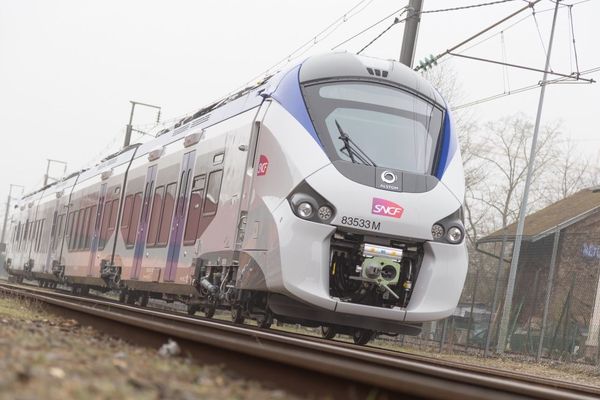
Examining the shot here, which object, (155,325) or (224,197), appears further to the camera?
(224,197)

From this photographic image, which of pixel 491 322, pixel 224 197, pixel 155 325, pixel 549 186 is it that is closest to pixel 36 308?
pixel 224 197

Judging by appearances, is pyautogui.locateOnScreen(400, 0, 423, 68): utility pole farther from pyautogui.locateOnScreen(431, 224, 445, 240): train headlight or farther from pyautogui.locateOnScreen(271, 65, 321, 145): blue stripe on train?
pyautogui.locateOnScreen(431, 224, 445, 240): train headlight

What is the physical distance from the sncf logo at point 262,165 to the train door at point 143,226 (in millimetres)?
6121

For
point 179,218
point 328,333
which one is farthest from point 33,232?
point 328,333

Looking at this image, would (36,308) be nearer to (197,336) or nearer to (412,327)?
(412,327)

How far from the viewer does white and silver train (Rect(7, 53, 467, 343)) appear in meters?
9.64

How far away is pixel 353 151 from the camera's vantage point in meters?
10.1

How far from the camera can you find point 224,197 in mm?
11945

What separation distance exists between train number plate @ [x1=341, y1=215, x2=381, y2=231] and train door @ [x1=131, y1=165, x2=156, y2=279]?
7433 millimetres

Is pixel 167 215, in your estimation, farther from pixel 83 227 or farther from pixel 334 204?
pixel 83 227

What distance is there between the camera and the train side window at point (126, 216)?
18.1 m

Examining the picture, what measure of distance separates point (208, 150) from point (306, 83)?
305 cm

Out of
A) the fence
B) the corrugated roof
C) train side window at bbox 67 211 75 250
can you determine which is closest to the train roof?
the fence

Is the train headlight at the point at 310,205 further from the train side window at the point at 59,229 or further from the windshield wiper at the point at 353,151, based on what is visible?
the train side window at the point at 59,229
